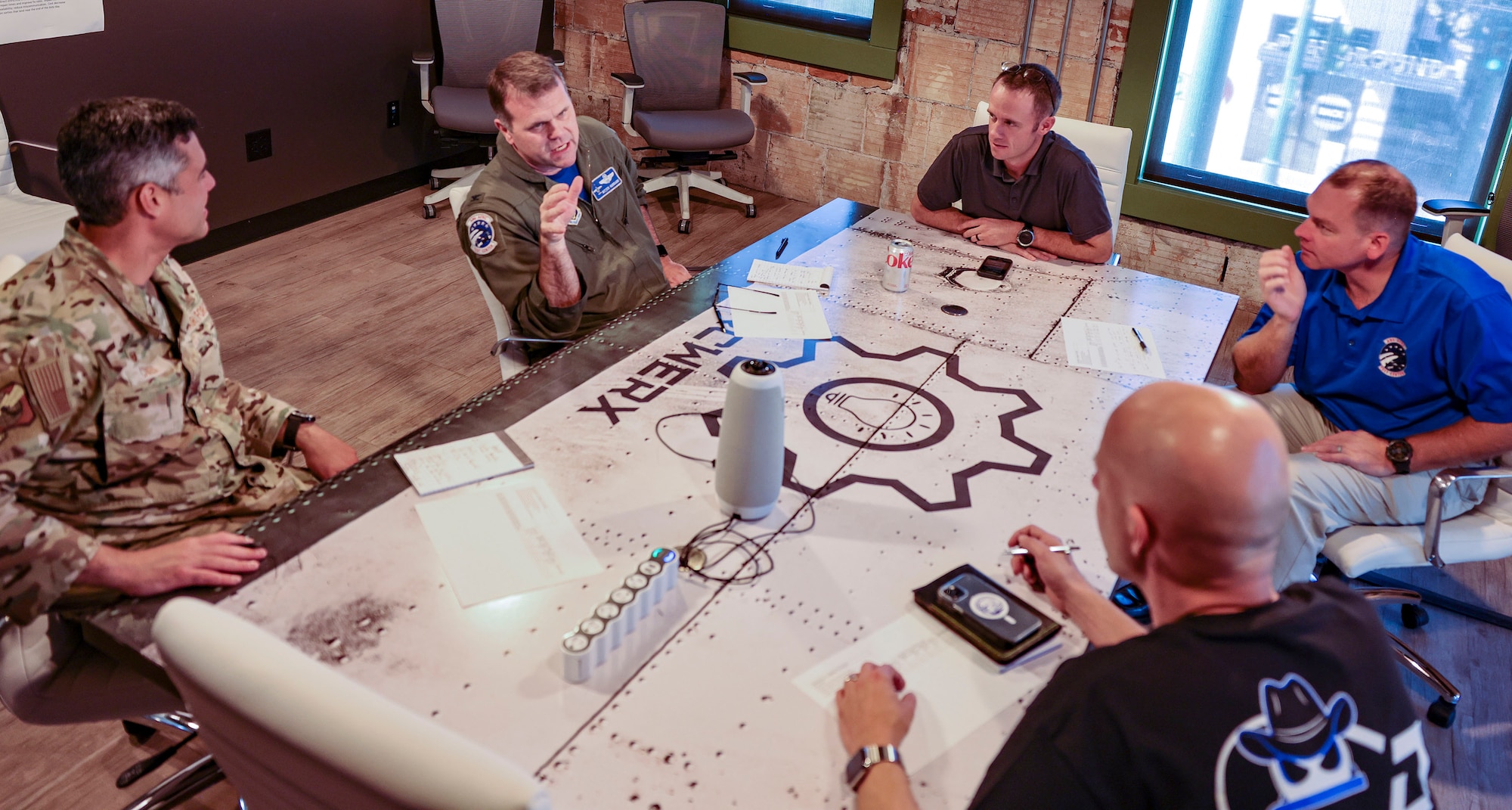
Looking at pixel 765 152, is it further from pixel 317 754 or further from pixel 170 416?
pixel 317 754

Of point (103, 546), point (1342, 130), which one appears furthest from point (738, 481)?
point (1342, 130)

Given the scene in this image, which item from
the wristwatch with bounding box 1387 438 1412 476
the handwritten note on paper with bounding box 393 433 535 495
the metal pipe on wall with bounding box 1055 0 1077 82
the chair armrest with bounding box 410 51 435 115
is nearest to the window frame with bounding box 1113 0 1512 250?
the metal pipe on wall with bounding box 1055 0 1077 82

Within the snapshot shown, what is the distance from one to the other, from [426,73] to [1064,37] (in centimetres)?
286

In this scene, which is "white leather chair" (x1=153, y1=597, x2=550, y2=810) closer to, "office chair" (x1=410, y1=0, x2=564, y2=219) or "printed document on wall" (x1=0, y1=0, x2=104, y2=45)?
"printed document on wall" (x1=0, y1=0, x2=104, y2=45)

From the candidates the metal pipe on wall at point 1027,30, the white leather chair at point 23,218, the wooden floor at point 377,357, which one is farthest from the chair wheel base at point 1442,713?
the white leather chair at point 23,218

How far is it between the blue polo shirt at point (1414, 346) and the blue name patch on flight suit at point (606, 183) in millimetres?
1768

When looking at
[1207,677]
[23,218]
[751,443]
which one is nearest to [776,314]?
[751,443]

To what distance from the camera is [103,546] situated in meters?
1.54

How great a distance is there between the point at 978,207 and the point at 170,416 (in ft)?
7.55

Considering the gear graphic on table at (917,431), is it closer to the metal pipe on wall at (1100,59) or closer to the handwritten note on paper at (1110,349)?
the handwritten note on paper at (1110,349)

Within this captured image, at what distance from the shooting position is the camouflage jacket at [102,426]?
1492 millimetres

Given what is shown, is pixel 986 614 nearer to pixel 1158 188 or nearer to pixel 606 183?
pixel 606 183

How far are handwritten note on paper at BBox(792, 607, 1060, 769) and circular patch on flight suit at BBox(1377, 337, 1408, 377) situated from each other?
4.43 feet

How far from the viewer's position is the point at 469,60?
503cm
